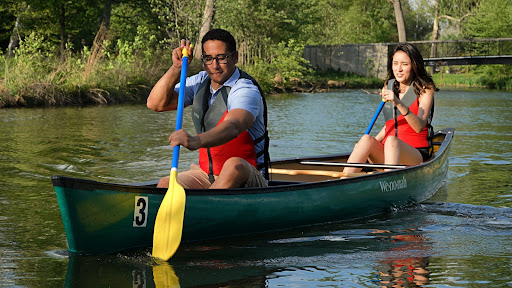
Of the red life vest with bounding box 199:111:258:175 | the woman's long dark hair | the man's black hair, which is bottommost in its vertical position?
the red life vest with bounding box 199:111:258:175

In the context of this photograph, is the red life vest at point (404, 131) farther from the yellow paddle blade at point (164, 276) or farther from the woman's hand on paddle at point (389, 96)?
the yellow paddle blade at point (164, 276)

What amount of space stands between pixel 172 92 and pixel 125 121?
8.91 metres

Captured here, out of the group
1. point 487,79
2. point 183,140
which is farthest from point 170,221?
point 487,79

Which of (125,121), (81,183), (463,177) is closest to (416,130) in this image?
(463,177)

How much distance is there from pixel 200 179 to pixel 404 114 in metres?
1.92

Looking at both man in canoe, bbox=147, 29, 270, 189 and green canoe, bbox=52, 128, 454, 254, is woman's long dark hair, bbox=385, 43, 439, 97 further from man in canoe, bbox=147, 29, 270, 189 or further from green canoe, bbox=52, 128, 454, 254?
man in canoe, bbox=147, 29, 270, 189

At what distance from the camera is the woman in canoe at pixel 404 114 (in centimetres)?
577

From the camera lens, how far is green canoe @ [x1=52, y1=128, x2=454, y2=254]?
152 inches


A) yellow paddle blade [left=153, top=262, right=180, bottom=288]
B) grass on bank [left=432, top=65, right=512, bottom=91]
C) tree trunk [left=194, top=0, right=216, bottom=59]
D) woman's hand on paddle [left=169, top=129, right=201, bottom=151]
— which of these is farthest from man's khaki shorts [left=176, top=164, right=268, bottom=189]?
grass on bank [left=432, top=65, right=512, bottom=91]

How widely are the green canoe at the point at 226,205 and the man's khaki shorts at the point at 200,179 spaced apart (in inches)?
2.0

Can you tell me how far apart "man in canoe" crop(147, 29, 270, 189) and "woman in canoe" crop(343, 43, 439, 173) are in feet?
5.04

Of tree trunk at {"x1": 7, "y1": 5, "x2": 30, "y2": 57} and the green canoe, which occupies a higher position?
tree trunk at {"x1": 7, "y1": 5, "x2": 30, "y2": 57}

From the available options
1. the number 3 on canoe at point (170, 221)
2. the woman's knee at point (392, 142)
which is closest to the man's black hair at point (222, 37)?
the number 3 on canoe at point (170, 221)

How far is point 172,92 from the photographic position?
4.52 m
